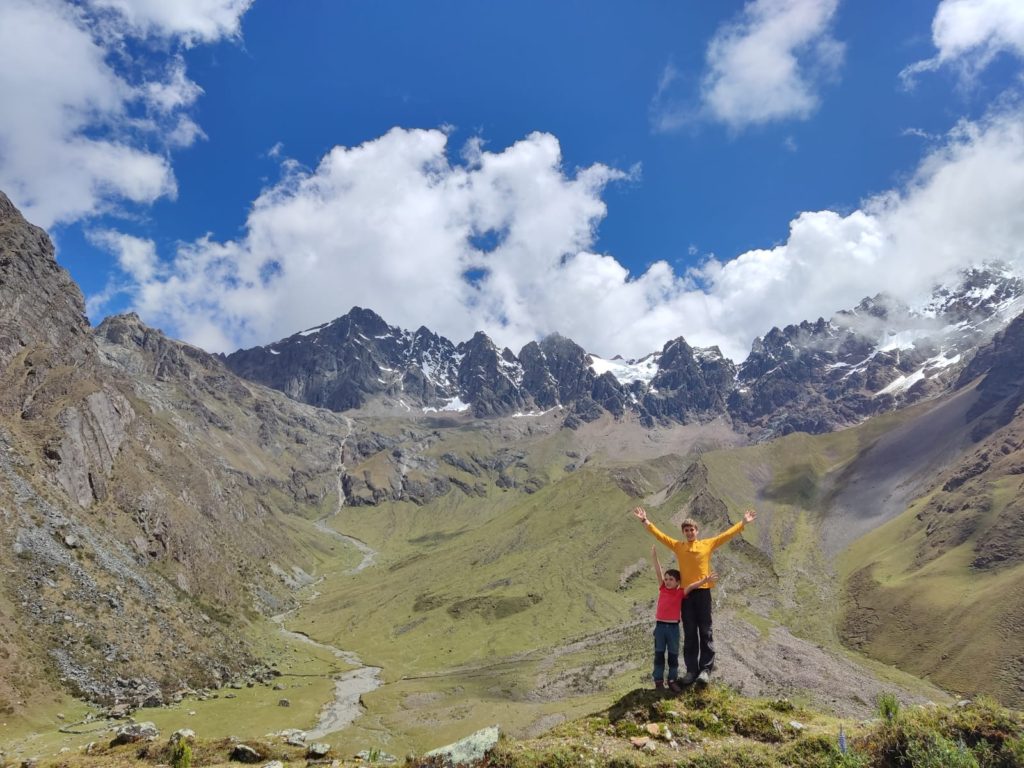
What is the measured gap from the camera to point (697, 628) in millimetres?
21625

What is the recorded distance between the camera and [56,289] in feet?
651

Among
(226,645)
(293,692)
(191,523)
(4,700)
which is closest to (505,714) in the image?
(293,692)

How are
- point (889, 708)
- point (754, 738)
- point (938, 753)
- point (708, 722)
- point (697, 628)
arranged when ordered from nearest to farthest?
point (938, 753)
point (889, 708)
point (754, 738)
point (708, 722)
point (697, 628)

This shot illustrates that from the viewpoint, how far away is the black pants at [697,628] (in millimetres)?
21406

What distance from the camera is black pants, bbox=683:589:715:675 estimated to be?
21.4 metres

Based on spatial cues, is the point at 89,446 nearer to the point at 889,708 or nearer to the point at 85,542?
the point at 85,542

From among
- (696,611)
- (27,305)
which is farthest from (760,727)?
(27,305)

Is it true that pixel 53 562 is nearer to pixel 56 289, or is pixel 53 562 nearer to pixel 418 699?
pixel 418 699

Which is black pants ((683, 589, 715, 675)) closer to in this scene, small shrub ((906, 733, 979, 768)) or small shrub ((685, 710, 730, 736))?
small shrub ((685, 710, 730, 736))

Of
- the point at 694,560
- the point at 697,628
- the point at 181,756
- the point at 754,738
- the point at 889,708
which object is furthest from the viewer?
the point at 181,756

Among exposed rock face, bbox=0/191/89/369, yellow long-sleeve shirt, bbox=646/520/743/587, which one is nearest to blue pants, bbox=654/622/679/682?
yellow long-sleeve shirt, bbox=646/520/743/587

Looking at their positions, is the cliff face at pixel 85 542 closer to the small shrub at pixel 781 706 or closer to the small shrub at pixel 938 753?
the small shrub at pixel 781 706

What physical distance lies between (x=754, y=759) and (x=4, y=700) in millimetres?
83234

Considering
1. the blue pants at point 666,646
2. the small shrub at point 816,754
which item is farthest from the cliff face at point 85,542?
the small shrub at point 816,754
